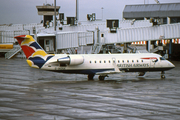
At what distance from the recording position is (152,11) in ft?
343

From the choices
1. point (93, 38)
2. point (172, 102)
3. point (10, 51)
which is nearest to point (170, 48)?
point (93, 38)

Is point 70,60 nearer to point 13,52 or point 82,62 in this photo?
point 82,62

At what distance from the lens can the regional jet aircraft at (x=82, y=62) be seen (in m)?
35.9

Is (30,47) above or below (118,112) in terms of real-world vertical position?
above

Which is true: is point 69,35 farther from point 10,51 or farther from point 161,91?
point 161,91

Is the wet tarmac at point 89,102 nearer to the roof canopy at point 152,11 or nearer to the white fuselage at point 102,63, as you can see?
the white fuselage at point 102,63

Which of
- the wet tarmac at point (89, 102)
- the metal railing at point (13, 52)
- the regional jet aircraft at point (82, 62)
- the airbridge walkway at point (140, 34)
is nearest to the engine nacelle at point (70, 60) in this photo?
the regional jet aircraft at point (82, 62)

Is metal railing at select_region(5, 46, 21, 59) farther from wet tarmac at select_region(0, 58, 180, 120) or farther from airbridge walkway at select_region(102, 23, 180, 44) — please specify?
wet tarmac at select_region(0, 58, 180, 120)

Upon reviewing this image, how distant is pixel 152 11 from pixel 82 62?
73.8 meters

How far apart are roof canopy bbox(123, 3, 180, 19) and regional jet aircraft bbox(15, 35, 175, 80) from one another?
218 ft

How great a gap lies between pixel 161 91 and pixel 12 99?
1371 centimetres

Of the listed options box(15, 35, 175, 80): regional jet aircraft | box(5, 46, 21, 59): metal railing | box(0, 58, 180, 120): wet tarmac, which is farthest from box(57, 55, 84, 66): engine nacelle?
box(5, 46, 21, 59): metal railing

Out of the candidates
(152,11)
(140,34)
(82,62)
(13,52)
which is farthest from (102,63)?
(152,11)

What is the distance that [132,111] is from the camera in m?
20.2
